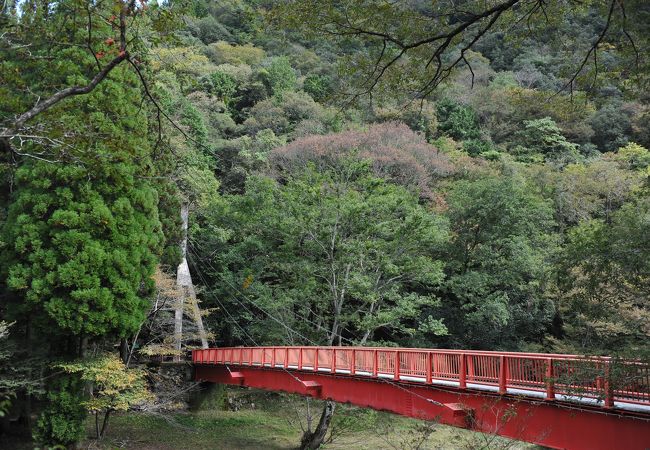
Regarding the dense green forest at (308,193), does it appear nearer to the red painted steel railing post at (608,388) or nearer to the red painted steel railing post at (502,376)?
the red painted steel railing post at (608,388)

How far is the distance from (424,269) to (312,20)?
48.3ft

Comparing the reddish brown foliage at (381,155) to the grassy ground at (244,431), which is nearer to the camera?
the grassy ground at (244,431)

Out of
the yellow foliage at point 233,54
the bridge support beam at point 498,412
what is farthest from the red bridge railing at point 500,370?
the yellow foliage at point 233,54

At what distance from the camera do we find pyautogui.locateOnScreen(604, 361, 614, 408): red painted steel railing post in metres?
5.88

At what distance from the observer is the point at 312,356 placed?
1358cm

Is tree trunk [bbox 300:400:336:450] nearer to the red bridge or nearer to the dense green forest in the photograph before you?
the dense green forest

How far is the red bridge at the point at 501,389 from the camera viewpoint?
632 cm

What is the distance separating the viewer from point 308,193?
19750 mm

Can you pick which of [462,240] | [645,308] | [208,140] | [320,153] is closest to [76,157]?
[645,308]

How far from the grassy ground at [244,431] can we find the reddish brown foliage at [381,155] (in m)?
11.7

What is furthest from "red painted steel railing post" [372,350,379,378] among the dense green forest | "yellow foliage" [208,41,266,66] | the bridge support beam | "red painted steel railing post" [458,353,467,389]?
"yellow foliage" [208,41,266,66]

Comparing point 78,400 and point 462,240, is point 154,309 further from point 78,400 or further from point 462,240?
point 462,240

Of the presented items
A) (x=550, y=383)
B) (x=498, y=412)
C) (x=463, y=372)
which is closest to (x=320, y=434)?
(x=463, y=372)

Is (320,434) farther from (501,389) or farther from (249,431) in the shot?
(501,389)
